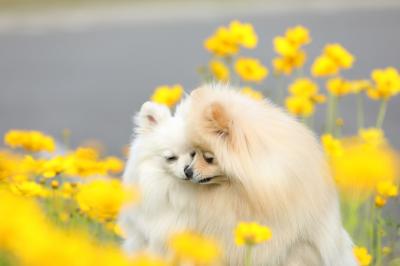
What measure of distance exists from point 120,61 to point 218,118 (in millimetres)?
9256

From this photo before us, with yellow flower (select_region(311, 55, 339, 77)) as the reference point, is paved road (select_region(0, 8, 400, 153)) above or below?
above

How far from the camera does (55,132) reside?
8867mm

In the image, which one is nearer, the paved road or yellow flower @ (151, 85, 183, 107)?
yellow flower @ (151, 85, 183, 107)

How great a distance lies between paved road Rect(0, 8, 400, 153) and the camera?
9422 mm

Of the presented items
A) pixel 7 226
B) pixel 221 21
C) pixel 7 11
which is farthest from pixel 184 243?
pixel 7 11

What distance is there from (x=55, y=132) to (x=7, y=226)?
747cm

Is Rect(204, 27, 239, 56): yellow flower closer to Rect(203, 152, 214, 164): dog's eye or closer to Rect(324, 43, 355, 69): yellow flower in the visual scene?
Rect(324, 43, 355, 69): yellow flower

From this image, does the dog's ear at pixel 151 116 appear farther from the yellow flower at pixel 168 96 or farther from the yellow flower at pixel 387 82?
the yellow flower at pixel 387 82

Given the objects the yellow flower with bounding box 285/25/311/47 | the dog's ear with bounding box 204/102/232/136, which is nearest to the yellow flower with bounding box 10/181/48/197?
the dog's ear with bounding box 204/102/232/136

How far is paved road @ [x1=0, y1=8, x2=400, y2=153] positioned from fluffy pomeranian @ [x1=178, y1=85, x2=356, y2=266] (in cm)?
442

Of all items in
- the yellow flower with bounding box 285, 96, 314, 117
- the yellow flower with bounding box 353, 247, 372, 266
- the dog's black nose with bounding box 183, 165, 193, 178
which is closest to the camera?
the dog's black nose with bounding box 183, 165, 193, 178

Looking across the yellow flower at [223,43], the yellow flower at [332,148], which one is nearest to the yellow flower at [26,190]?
the yellow flower at [332,148]

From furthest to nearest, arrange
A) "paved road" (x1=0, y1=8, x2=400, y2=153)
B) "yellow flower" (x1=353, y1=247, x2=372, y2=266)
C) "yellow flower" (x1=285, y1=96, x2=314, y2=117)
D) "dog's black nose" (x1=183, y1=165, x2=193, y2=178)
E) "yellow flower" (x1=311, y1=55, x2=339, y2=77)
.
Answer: "paved road" (x1=0, y1=8, x2=400, y2=153) < "yellow flower" (x1=311, y1=55, x2=339, y2=77) < "yellow flower" (x1=285, y1=96, x2=314, y2=117) < "yellow flower" (x1=353, y1=247, x2=372, y2=266) < "dog's black nose" (x1=183, y1=165, x2=193, y2=178)

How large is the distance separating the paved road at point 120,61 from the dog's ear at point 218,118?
4.61m
